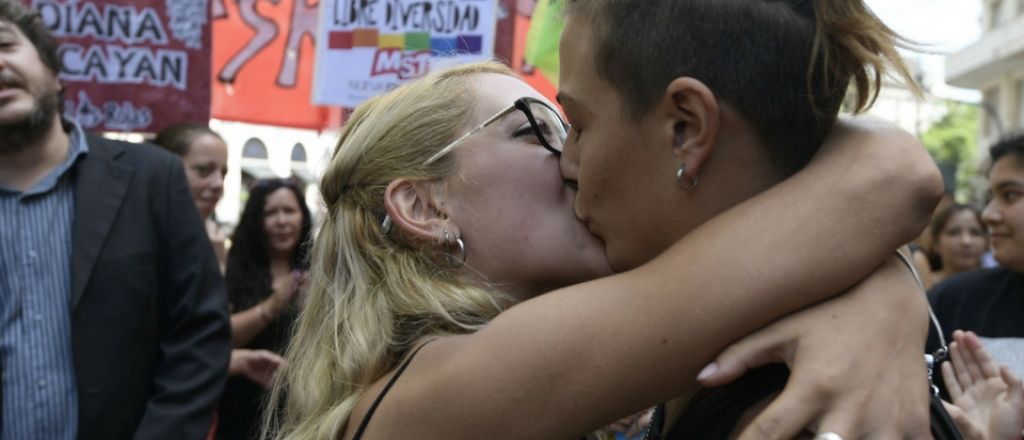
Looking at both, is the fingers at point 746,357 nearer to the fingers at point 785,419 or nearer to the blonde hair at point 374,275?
the fingers at point 785,419

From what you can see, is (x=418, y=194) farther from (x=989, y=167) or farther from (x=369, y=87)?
(x=989, y=167)

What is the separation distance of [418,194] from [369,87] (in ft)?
10.1

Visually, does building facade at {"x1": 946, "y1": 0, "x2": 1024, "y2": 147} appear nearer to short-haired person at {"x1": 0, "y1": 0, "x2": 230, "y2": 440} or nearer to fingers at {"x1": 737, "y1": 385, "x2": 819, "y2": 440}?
short-haired person at {"x1": 0, "y1": 0, "x2": 230, "y2": 440}

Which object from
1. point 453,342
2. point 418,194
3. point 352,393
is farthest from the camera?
point 418,194

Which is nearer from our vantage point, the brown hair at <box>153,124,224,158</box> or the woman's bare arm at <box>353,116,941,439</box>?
the woman's bare arm at <box>353,116,941,439</box>

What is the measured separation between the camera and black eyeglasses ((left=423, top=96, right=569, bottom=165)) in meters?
1.83

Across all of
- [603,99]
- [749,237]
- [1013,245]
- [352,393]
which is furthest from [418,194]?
[1013,245]

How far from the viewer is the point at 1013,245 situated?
12.2 feet

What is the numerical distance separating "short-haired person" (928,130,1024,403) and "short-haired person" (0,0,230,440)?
283cm

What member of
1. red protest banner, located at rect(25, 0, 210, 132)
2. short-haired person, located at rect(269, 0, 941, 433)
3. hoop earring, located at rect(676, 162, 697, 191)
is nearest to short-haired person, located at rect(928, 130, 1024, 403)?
short-haired person, located at rect(269, 0, 941, 433)

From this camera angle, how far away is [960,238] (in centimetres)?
676

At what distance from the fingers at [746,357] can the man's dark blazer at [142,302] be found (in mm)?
2277

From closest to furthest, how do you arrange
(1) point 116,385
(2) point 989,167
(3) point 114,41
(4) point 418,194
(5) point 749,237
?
(5) point 749,237 < (4) point 418,194 < (1) point 116,385 < (2) point 989,167 < (3) point 114,41

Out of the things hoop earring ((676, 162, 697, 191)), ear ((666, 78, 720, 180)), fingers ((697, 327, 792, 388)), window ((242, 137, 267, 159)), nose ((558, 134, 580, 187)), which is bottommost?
window ((242, 137, 267, 159))
